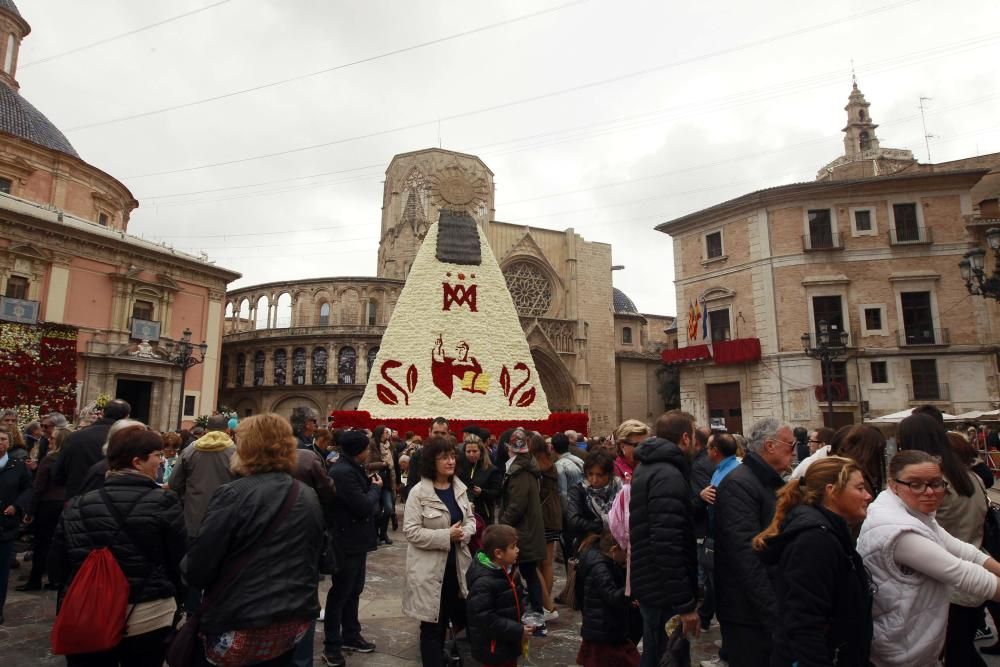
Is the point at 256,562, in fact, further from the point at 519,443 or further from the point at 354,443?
the point at 519,443

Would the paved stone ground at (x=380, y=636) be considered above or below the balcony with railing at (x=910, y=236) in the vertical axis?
below

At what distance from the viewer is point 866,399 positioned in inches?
773

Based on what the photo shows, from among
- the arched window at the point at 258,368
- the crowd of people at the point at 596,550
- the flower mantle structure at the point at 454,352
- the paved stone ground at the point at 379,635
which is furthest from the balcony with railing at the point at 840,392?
the arched window at the point at 258,368

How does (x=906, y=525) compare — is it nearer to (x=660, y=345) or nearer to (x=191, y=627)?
(x=191, y=627)

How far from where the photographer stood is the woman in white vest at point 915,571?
7.62ft

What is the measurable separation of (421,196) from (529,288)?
8.88 meters

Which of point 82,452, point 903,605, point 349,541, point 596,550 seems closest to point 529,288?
point 82,452

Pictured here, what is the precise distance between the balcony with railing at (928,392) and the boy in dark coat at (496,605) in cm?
2121

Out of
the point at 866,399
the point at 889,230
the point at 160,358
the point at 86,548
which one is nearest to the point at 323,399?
the point at 160,358

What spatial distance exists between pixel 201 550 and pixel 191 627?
406mm

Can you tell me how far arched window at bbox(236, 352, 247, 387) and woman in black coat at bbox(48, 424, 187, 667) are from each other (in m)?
30.5

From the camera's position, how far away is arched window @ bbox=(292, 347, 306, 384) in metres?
29.8

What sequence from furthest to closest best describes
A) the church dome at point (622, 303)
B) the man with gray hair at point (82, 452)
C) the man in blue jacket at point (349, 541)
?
1. the church dome at point (622, 303)
2. the man with gray hair at point (82, 452)
3. the man in blue jacket at point (349, 541)

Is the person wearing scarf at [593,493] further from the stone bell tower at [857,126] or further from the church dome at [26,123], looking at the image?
the stone bell tower at [857,126]
